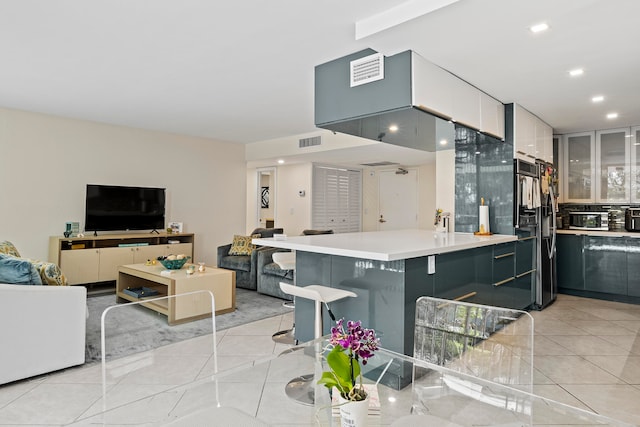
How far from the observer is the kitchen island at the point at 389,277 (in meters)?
2.47

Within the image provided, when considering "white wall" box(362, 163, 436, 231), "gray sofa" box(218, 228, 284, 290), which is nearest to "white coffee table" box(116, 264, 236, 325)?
"gray sofa" box(218, 228, 284, 290)

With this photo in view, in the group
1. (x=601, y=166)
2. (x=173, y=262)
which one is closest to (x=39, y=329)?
(x=173, y=262)

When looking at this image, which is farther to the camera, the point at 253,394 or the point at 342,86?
the point at 342,86

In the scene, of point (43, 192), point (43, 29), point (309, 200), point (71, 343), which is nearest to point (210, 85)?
point (43, 29)

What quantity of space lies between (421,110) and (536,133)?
2593 millimetres

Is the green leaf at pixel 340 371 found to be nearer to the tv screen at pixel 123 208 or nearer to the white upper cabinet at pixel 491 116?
the white upper cabinet at pixel 491 116

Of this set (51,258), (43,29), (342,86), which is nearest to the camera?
(43,29)

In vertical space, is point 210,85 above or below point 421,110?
above

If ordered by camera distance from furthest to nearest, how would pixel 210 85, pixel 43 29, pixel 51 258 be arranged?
1. pixel 51 258
2. pixel 210 85
3. pixel 43 29

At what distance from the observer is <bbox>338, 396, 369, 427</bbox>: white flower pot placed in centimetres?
96

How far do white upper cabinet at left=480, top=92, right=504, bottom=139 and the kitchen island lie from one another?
112 centimetres

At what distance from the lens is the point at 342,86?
316cm

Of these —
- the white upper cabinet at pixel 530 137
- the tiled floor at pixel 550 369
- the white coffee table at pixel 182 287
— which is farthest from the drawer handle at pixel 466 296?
the white coffee table at pixel 182 287

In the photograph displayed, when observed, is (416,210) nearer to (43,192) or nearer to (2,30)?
(43,192)
